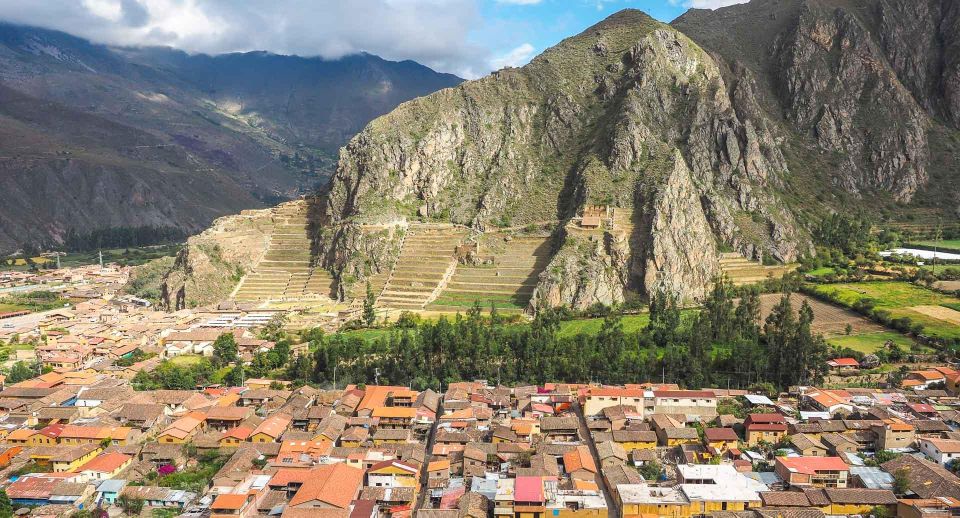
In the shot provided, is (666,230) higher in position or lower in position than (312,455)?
higher

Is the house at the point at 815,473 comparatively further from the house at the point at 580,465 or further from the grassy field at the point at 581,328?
the grassy field at the point at 581,328

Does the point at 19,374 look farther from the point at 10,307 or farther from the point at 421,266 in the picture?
the point at 421,266

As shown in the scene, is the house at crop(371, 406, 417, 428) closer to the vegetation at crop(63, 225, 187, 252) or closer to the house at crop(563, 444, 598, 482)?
the house at crop(563, 444, 598, 482)

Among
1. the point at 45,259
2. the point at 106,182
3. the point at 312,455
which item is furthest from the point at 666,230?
the point at 106,182

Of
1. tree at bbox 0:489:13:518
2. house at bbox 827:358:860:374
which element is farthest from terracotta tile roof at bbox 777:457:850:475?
tree at bbox 0:489:13:518

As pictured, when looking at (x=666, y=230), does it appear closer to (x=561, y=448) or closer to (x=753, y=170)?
(x=753, y=170)

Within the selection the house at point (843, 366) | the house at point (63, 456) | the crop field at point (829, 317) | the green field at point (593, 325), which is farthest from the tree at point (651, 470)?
the crop field at point (829, 317)
